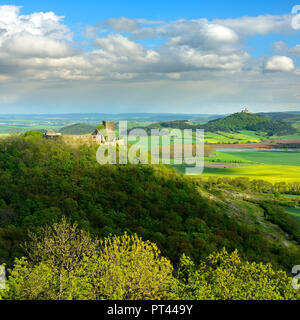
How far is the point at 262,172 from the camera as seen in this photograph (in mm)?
173000

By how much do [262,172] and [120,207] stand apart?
117 meters

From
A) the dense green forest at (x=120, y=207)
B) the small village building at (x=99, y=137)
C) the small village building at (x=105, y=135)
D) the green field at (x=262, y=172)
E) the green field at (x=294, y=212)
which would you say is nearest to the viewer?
the dense green forest at (x=120, y=207)

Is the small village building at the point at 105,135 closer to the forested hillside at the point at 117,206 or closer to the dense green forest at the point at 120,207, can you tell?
the dense green forest at the point at 120,207

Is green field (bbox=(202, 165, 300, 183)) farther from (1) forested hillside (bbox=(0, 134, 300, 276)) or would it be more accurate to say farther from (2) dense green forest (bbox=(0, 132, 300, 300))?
(1) forested hillside (bbox=(0, 134, 300, 276))

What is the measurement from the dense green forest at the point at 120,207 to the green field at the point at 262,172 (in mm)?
61430

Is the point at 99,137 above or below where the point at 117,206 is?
above

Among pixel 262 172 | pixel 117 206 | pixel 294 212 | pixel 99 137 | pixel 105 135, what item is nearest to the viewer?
pixel 117 206

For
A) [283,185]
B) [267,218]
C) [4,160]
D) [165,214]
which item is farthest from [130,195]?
[283,185]

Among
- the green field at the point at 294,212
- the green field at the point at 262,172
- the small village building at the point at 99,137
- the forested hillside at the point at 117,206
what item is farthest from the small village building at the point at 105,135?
the green field at the point at 262,172

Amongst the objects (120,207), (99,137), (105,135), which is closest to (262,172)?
(105,135)

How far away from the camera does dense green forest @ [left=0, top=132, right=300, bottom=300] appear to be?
190ft

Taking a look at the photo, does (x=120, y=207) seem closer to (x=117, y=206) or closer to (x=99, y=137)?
(x=117, y=206)

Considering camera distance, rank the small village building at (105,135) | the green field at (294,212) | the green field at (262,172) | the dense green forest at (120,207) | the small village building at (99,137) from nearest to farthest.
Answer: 1. the dense green forest at (120,207)
2. the green field at (294,212)
3. the small village building at (99,137)
4. the small village building at (105,135)
5. the green field at (262,172)

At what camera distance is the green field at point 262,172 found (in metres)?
160
